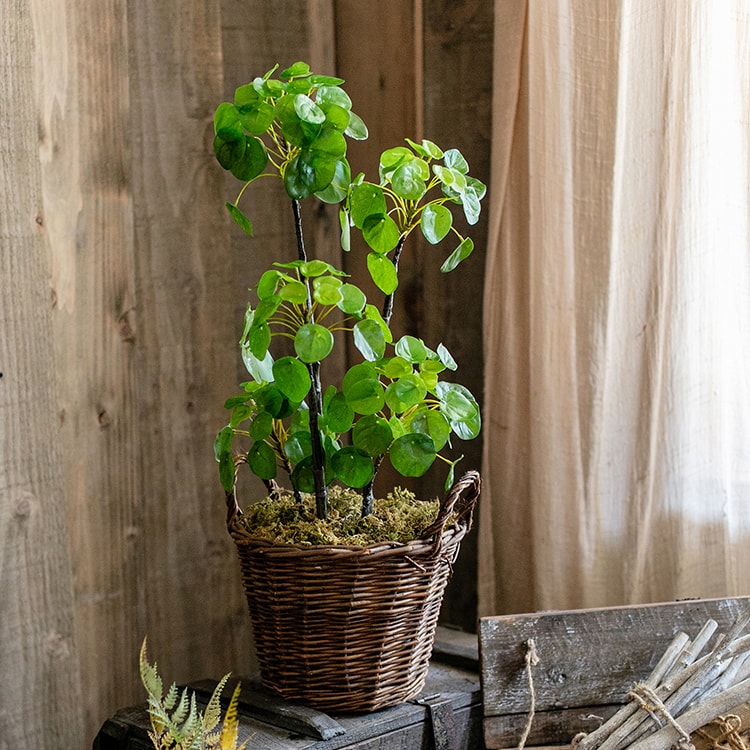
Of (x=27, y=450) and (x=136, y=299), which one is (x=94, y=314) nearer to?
(x=136, y=299)

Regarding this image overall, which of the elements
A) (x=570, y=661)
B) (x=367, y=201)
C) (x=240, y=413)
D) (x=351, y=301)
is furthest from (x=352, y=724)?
(x=367, y=201)

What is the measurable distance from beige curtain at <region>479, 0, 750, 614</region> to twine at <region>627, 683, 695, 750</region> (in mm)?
316

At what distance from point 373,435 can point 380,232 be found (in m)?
0.24

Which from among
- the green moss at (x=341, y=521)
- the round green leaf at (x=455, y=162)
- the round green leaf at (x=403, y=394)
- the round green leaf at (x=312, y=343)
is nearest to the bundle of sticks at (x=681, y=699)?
the green moss at (x=341, y=521)

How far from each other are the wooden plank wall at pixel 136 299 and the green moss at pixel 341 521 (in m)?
0.30

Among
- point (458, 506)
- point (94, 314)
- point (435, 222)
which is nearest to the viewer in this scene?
point (435, 222)

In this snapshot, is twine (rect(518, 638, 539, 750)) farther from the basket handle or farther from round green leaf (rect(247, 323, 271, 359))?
round green leaf (rect(247, 323, 271, 359))

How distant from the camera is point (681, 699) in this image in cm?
119

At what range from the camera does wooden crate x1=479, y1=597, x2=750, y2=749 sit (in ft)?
4.31

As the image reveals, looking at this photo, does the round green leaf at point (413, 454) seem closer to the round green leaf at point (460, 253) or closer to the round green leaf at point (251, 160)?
the round green leaf at point (460, 253)

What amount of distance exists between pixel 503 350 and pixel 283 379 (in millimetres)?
539

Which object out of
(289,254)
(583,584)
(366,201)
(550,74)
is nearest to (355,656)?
(583,584)

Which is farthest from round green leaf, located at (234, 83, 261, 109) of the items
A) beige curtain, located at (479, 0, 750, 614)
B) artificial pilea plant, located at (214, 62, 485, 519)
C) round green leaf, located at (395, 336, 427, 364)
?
beige curtain, located at (479, 0, 750, 614)

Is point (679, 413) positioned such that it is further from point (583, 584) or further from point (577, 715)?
point (577, 715)
